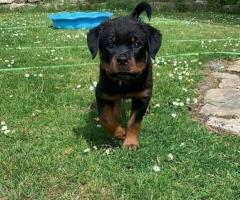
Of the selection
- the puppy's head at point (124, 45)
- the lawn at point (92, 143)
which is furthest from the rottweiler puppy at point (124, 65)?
the lawn at point (92, 143)

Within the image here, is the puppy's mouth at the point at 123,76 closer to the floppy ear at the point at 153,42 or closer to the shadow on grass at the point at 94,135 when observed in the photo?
the floppy ear at the point at 153,42

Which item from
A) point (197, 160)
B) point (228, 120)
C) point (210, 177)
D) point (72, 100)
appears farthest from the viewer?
point (72, 100)

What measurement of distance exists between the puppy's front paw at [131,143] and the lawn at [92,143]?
0.24ft

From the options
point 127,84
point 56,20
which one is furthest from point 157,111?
point 56,20

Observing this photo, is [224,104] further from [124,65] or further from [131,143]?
[124,65]

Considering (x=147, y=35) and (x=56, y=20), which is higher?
(x=147, y=35)

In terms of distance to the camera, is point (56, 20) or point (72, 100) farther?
point (56, 20)

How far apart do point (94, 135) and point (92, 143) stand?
24cm

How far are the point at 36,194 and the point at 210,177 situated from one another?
154 cm

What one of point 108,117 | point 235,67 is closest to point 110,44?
point 108,117

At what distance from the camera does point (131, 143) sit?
15.9 ft

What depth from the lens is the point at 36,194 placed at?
3953mm

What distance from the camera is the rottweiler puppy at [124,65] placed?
4.43m

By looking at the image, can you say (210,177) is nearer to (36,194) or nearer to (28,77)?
(36,194)
